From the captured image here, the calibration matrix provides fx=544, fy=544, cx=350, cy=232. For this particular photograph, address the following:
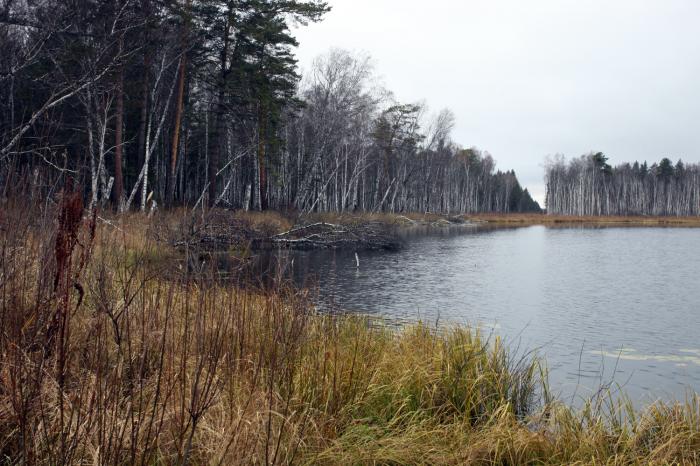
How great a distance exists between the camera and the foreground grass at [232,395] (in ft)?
9.51

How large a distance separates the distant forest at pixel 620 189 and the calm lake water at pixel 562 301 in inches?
2684

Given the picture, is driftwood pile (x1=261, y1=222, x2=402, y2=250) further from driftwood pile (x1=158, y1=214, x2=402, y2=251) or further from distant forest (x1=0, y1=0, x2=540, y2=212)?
distant forest (x1=0, y1=0, x2=540, y2=212)

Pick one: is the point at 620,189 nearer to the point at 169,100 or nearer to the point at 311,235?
the point at 311,235

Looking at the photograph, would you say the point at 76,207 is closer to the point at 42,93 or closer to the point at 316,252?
the point at 316,252

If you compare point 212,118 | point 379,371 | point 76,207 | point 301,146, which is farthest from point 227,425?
point 301,146

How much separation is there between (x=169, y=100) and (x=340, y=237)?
10275 mm

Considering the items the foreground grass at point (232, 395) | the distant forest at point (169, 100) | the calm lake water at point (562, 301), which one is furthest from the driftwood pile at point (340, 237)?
the foreground grass at point (232, 395)

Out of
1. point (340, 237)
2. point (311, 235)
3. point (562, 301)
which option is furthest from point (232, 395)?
point (340, 237)

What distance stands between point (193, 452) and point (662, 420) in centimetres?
423

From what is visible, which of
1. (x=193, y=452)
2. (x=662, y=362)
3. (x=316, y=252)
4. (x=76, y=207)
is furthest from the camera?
(x=316, y=252)

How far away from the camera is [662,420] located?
5.05 metres

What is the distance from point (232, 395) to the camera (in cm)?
355

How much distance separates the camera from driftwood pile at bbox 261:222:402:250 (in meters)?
25.3

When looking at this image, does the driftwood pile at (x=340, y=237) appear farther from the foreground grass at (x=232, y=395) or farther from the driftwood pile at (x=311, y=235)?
the foreground grass at (x=232, y=395)
